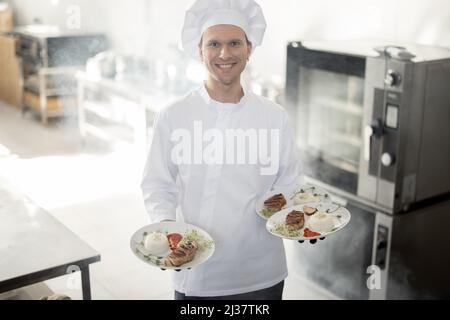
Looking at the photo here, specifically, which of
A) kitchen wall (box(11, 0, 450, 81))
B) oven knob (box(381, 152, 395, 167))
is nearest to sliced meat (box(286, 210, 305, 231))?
oven knob (box(381, 152, 395, 167))

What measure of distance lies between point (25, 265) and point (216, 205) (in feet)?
1.32

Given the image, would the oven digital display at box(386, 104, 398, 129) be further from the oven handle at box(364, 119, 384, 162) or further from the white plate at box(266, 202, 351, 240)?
the white plate at box(266, 202, 351, 240)

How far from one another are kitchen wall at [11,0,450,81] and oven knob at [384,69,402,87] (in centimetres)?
29

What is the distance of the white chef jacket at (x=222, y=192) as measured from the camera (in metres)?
1.21

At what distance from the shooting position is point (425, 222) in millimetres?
1840

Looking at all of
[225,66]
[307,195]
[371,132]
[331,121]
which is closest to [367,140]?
[371,132]

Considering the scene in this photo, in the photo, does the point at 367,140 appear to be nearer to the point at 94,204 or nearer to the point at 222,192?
the point at 222,192

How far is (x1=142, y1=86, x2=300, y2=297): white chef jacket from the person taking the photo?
1.21 meters

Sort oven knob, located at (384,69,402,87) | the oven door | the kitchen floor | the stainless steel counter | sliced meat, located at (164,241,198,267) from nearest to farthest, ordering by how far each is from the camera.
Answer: sliced meat, located at (164,241,198,267), the stainless steel counter, oven knob, located at (384,69,402,87), the oven door, the kitchen floor

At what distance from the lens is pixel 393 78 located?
1.64 m

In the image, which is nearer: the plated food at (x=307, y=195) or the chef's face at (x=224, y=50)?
the chef's face at (x=224, y=50)

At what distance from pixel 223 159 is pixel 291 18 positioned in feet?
3.13

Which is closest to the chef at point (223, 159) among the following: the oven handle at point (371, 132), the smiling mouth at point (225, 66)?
the smiling mouth at point (225, 66)

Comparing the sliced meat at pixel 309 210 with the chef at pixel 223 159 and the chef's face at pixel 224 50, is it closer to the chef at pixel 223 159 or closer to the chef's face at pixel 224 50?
the chef at pixel 223 159
